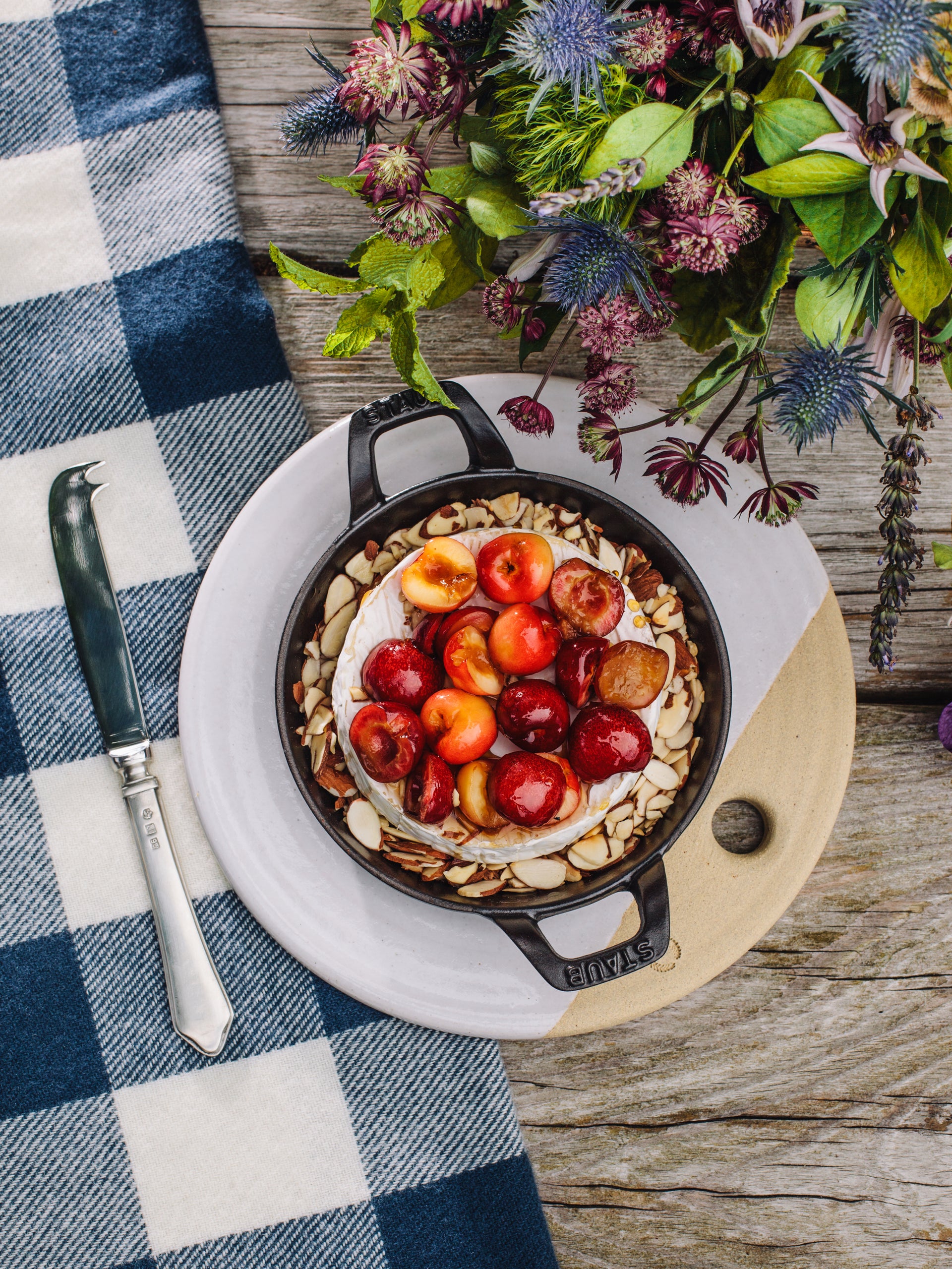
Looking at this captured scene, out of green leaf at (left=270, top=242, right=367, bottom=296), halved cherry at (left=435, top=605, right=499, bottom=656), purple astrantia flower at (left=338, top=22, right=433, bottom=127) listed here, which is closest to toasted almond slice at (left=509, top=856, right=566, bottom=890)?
halved cherry at (left=435, top=605, right=499, bottom=656)

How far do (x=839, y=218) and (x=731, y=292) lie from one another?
0.14 metres

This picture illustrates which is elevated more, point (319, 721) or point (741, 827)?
point (319, 721)

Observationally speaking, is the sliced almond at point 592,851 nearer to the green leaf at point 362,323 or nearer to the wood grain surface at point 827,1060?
the wood grain surface at point 827,1060

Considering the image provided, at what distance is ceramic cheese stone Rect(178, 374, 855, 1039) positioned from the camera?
883mm

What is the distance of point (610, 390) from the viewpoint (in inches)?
29.1

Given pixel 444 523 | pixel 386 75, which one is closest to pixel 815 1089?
pixel 444 523

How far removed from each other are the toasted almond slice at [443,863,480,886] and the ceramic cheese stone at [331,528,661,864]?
0.05 feet

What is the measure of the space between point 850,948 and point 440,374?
0.79 m

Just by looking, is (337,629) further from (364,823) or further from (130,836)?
(130,836)

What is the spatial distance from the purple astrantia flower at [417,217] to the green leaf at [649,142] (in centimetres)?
11

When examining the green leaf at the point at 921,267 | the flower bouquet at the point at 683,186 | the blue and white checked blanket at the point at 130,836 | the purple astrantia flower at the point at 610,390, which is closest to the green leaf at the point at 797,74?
the flower bouquet at the point at 683,186

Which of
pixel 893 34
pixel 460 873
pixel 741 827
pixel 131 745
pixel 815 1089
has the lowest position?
pixel 815 1089

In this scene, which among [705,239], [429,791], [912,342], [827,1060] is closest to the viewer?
[705,239]

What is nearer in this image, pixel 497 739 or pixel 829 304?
pixel 829 304
